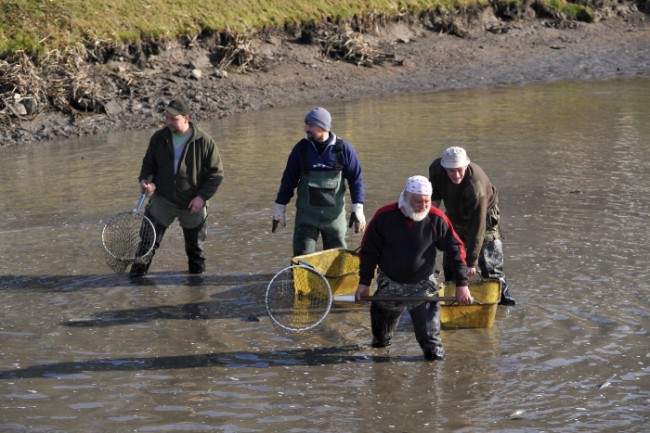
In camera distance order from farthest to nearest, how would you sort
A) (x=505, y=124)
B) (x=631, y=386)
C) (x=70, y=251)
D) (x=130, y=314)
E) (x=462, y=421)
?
1. (x=505, y=124)
2. (x=70, y=251)
3. (x=130, y=314)
4. (x=631, y=386)
5. (x=462, y=421)

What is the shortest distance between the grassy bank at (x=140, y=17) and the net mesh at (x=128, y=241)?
10.7 m

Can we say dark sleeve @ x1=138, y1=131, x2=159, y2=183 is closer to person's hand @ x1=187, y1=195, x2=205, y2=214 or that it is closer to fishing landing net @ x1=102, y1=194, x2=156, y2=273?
fishing landing net @ x1=102, y1=194, x2=156, y2=273

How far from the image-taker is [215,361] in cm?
973

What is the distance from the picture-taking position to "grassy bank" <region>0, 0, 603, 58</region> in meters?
22.5

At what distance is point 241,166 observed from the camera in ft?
60.7

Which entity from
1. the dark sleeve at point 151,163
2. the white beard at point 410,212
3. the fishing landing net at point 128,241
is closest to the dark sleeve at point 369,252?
the white beard at point 410,212

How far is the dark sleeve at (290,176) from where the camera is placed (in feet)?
36.5

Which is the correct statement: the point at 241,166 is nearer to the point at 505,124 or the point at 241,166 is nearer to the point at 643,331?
the point at 505,124

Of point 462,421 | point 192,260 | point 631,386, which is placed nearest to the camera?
point 462,421

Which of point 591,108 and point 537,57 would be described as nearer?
point 591,108

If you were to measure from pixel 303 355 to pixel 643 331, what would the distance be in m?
3.09

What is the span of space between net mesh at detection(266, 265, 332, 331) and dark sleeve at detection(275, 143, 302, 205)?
0.94 m

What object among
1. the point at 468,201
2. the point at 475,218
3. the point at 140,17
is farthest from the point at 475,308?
the point at 140,17

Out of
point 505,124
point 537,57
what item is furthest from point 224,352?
point 537,57
